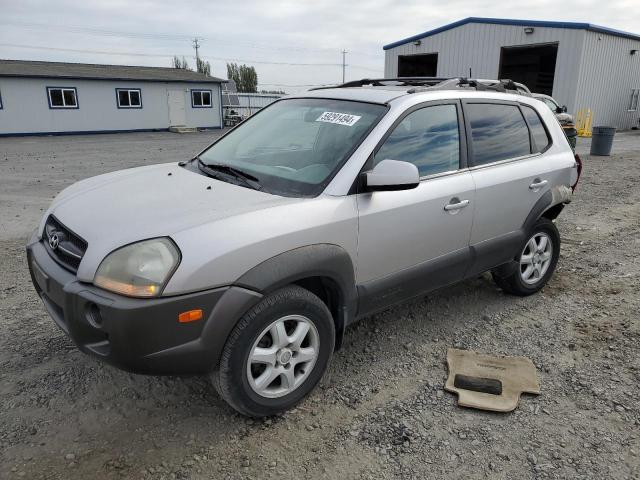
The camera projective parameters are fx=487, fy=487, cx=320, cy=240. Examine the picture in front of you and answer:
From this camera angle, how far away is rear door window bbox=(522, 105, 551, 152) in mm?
4133

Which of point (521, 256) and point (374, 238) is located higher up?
point (374, 238)

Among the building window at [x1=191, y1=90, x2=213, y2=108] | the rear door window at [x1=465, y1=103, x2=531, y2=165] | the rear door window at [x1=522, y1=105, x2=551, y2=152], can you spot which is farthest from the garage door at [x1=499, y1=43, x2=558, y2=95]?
the rear door window at [x1=465, y1=103, x2=531, y2=165]

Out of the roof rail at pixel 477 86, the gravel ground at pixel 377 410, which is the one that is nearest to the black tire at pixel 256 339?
the gravel ground at pixel 377 410

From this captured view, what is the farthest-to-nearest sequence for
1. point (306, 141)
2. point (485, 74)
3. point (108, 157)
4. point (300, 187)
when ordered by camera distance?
point (485, 74) → point (108, 157) → point (306, 141) → point (300, 187)

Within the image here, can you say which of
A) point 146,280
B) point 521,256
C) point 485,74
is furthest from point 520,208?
→ point 485,74

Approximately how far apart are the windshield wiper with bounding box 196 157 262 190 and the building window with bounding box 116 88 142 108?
84.3ft

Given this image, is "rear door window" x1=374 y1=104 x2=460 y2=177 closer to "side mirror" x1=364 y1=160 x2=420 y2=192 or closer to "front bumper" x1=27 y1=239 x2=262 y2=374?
"side mirror" x1=364 y1=160 x2=420 y2=192

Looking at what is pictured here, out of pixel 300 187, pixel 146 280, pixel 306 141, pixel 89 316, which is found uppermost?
pixel 306 141

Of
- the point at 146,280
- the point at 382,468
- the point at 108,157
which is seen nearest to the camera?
the point at 146,280

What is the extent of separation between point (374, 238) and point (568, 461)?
4.99 ft

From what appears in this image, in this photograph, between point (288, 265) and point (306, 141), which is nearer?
point (288, 265)

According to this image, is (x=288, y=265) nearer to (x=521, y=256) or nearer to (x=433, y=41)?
(x=521, y=256)

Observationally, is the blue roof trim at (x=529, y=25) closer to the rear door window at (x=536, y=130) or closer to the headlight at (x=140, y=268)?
the rear door window at (x=536, y=130)

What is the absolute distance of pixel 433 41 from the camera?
2542cm
